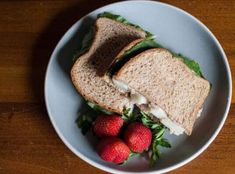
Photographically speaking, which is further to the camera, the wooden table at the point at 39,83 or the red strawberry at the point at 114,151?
the wooden table at the point at 39,83

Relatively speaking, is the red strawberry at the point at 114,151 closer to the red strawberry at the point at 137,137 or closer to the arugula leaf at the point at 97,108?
the red strawberry at the point at 137,137

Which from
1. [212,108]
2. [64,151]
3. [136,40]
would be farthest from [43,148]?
[212,108]

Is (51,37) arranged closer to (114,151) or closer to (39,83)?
(39,83)

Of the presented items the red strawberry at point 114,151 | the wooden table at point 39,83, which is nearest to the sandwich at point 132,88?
the red strawberry at point 114,151

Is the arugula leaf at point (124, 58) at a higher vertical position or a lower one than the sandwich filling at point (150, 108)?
higher

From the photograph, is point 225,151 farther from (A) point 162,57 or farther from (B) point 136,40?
(B) point 136,40

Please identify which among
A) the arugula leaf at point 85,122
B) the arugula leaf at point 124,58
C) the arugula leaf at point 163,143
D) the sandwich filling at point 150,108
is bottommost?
the arugula leaf at point 85,122

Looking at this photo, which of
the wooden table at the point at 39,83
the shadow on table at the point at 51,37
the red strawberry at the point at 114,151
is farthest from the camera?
the shadow on table at the point at 51,37

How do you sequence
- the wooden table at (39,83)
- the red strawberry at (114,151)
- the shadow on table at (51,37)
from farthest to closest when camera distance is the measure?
→ the shadow on table at (51,37)
the wooden table at (39,83)
the red strawberry at (114,151)
